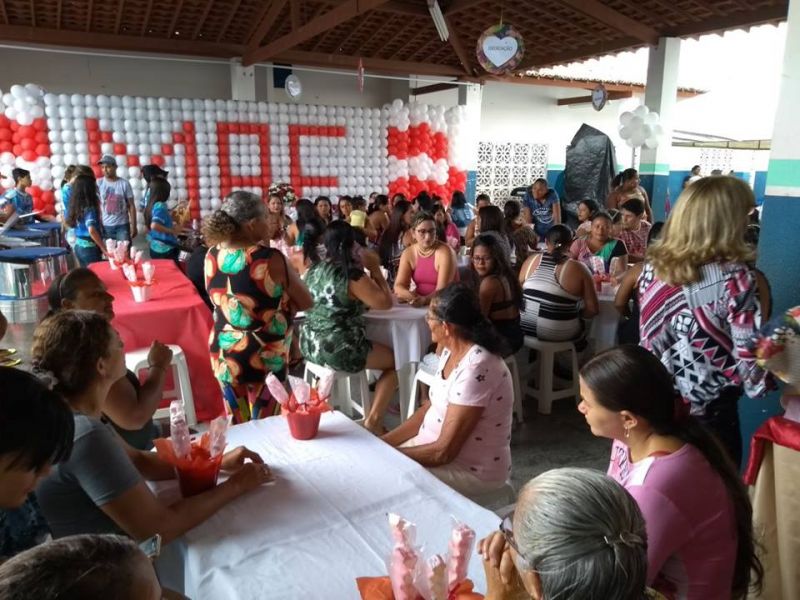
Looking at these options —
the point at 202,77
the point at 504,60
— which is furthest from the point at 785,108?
the point at 202,77

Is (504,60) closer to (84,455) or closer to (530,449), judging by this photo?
(530,449)

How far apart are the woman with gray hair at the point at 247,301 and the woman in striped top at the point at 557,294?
1.74 m

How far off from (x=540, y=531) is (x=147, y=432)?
184 cm

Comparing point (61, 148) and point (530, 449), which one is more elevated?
point (61, 148)

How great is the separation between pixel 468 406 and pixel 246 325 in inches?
46.4

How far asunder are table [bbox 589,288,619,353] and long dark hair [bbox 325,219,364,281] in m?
1.72

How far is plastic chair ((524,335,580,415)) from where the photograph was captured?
397 cm

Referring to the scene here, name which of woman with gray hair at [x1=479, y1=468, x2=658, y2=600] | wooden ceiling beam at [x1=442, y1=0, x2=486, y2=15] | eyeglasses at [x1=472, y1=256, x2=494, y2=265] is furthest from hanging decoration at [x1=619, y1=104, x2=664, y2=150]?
woman with gray hair at [x1=479, y1=468, x2=658, y2=600]

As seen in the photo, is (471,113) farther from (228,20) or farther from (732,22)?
(732,22)

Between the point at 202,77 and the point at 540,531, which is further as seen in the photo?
the point at 202,77

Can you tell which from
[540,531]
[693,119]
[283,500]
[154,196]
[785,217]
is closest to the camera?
[540,531]

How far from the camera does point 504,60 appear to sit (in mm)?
5727

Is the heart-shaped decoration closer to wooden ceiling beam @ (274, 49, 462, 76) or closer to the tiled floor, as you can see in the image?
the tiled floor

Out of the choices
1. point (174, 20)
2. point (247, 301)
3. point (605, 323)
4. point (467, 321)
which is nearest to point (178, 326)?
point (247, 301)
